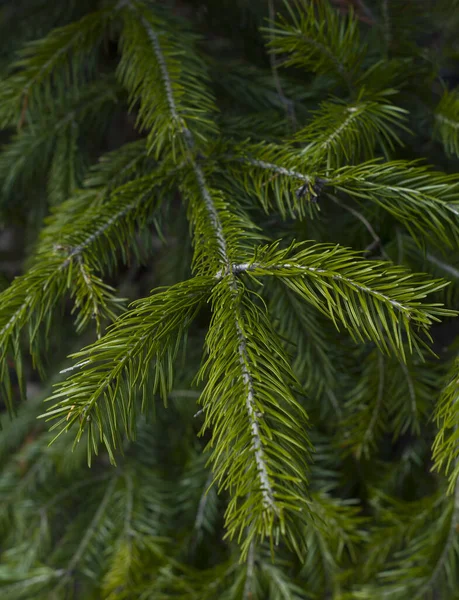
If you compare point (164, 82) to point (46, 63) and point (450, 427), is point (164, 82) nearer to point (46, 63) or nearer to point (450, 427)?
point (46, 63)

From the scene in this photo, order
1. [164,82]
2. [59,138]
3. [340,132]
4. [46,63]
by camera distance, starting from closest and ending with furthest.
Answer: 1. [340,132]
2. [164,82]
3. [46,63]
4. [59,138]

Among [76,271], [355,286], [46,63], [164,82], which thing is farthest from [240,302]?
[46,63]

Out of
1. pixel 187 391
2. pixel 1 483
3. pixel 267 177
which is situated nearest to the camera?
pixel 267 177

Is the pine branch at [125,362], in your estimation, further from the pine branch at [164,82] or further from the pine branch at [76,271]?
the pine branch at [164,82]

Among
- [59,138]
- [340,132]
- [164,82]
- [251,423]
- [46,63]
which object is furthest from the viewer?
[59,138]

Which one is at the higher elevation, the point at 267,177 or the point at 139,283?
the point at 267,177

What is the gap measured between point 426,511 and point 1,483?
1.02 metres

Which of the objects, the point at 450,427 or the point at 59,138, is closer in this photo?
the point at 450,427

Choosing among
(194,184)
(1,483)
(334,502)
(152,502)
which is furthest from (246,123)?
(1,483)

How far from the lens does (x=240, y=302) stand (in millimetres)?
521

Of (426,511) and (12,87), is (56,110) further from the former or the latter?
(426,511)

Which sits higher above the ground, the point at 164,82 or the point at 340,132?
the point at 164,82

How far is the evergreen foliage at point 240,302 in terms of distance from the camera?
0.51 metres

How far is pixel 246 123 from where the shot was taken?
32.9 inches
